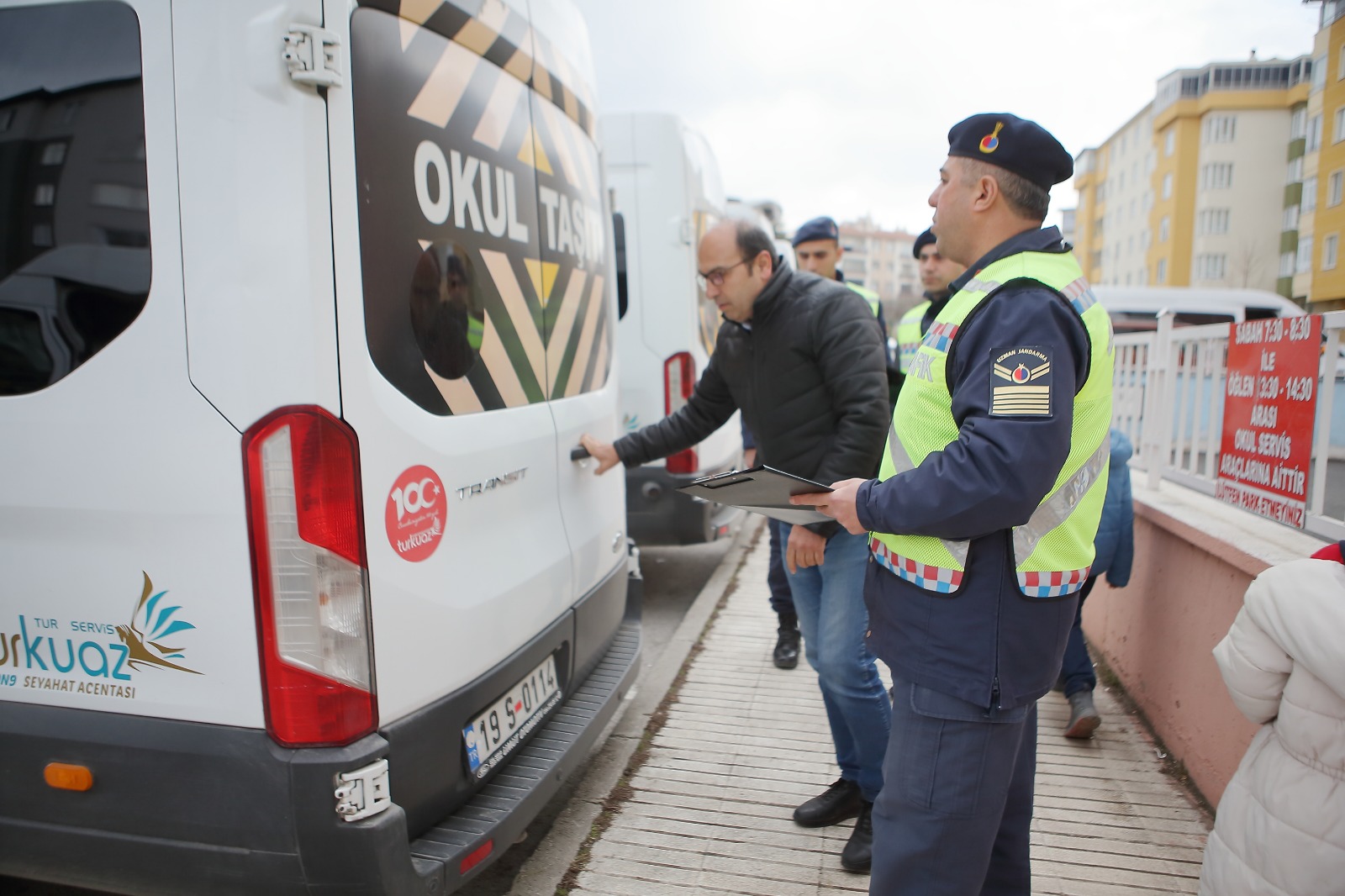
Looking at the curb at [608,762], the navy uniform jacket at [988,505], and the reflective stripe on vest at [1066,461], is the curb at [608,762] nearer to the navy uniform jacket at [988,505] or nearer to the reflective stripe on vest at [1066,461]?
the navy uniform jacket at [988,505]

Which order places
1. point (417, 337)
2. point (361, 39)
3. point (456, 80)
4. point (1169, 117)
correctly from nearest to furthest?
1. point (361, 39)
2. point (417, 337)
3. point (456, 80)
4. point (1169, 117)

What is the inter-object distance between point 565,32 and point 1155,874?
10.5 feet

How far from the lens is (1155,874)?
2.39m

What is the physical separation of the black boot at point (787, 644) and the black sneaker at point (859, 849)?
145 centimetres

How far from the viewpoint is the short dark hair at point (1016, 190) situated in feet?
5.20

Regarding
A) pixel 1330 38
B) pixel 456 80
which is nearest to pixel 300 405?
pixel 456 80

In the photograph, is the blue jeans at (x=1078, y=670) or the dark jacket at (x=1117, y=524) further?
the blue jeans at (x=1078, y=670)

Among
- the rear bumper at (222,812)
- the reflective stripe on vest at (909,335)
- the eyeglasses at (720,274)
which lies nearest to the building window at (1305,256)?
the reflective stripe on vest at (909,335)

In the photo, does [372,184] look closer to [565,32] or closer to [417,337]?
Answer: [417,337]

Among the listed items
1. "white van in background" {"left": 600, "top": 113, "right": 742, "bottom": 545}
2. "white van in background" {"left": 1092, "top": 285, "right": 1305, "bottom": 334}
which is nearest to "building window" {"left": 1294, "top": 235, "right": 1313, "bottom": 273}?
"white van in background" {"left": 600, "top": 113, "right": 742, "bottom": 545}

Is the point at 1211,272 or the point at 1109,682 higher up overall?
the point at 1211,272

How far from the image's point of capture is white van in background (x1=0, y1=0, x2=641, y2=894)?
1559 mm

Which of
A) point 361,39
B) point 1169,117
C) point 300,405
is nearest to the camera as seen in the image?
point 300,405

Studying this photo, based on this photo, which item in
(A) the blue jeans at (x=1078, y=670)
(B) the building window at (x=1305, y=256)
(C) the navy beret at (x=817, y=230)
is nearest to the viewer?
(B) the building window at (x=1305, y=256)
